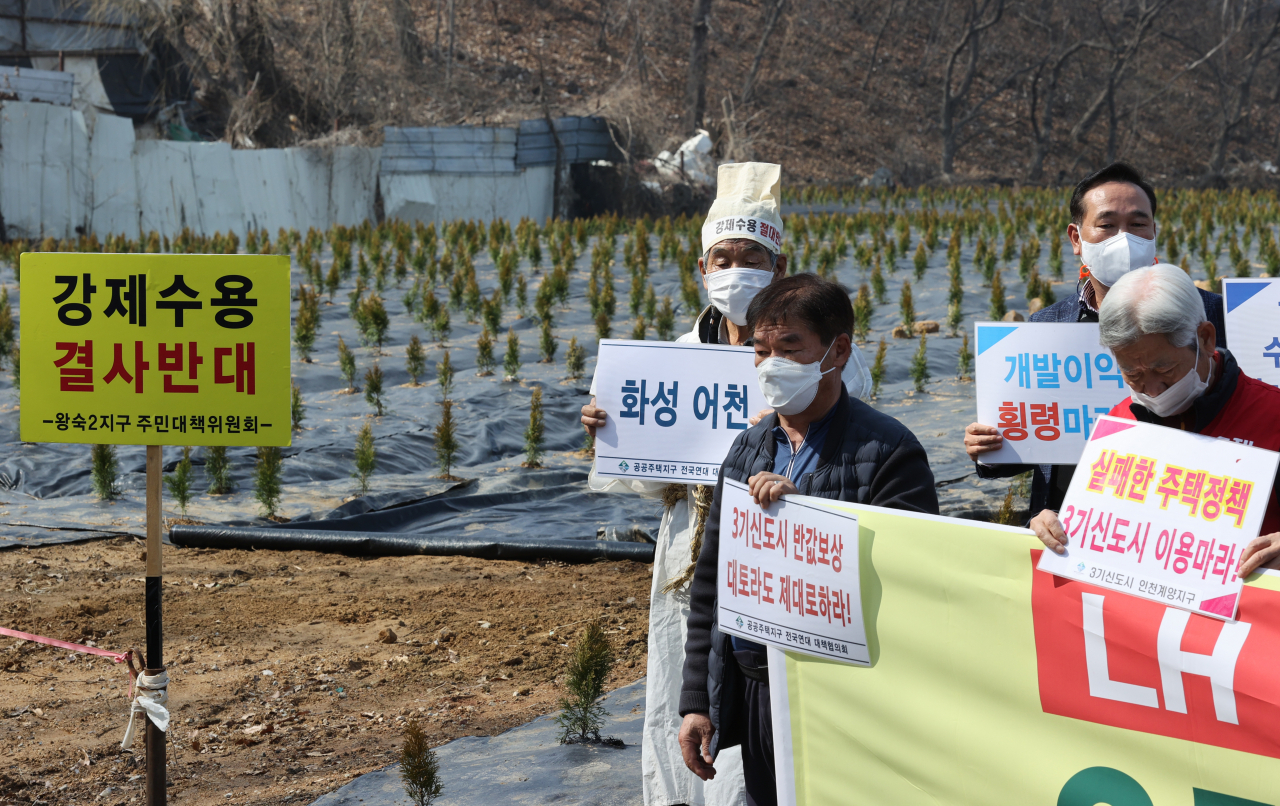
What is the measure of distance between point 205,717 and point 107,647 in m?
0.98

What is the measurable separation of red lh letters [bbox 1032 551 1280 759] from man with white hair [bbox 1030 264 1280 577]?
0.42 ft

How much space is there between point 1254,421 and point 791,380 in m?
0.79

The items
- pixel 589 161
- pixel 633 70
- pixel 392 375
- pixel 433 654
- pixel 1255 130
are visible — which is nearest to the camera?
pixel 433 654

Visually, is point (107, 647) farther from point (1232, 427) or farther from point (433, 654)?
point (1232, 427)

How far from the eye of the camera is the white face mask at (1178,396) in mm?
1846

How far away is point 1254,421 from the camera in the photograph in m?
1.85

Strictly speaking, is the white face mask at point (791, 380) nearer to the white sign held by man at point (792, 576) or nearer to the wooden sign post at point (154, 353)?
the white sign held by man at point (792, 576)

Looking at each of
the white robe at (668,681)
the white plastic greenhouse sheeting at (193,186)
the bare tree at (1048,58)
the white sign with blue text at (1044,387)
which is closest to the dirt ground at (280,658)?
the white robe at (668,681)

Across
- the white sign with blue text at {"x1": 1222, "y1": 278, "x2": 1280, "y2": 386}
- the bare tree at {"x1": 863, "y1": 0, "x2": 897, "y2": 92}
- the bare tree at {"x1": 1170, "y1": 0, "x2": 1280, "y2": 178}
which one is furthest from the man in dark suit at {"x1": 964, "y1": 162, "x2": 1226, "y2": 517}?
the bare tree at {"x1": 863, "y1": 0, "x2": 897, "y2": 92}

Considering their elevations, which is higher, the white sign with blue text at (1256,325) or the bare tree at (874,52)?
the bare tree at (874,52)

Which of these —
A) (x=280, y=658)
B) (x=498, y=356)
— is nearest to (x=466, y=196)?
(x=498, y=356)

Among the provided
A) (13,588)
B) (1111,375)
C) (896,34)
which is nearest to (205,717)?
(13,588)

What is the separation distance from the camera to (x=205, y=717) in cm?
386

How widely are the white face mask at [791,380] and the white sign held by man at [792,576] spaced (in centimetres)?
19
